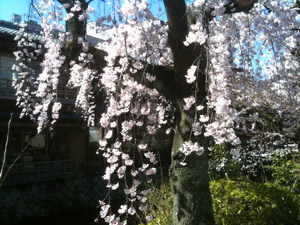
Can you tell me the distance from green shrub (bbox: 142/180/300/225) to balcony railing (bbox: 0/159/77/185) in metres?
6.92

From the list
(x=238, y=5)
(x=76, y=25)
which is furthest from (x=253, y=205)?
(x=76, y=25)

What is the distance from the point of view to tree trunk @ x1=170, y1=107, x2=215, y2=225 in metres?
3.10

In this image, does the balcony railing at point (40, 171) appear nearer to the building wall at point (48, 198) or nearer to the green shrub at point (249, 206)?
the building wall at point (48, 198)

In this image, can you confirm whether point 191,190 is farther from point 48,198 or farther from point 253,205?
point 48,198

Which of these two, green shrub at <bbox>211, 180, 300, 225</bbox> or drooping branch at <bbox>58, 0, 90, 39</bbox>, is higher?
drooping branch at <bbox>58, 0, 90, 39</bbox>

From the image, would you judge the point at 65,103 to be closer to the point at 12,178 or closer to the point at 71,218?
the point at 12,178

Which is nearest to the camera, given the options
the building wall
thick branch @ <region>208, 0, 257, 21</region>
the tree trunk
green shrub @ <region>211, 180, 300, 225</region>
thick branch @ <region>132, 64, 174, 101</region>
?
the tree trunk

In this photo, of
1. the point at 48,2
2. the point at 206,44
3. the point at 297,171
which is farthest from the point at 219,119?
the point at 297,171

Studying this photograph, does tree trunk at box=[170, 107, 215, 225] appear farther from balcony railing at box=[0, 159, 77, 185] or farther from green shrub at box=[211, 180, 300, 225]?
balcony railing at box=[0, 159, 77, 185]

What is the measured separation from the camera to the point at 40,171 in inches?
430

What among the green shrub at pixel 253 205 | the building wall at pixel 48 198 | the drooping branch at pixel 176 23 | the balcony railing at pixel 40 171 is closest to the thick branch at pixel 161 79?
the drooping branch at pixel 176 23

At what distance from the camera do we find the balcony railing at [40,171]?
989 cm

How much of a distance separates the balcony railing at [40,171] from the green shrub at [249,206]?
6921 millimetres

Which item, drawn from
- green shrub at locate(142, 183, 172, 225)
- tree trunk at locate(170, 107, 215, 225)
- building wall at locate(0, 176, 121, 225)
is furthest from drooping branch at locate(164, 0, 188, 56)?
building wall at locate(0, 176, 121, 225)
